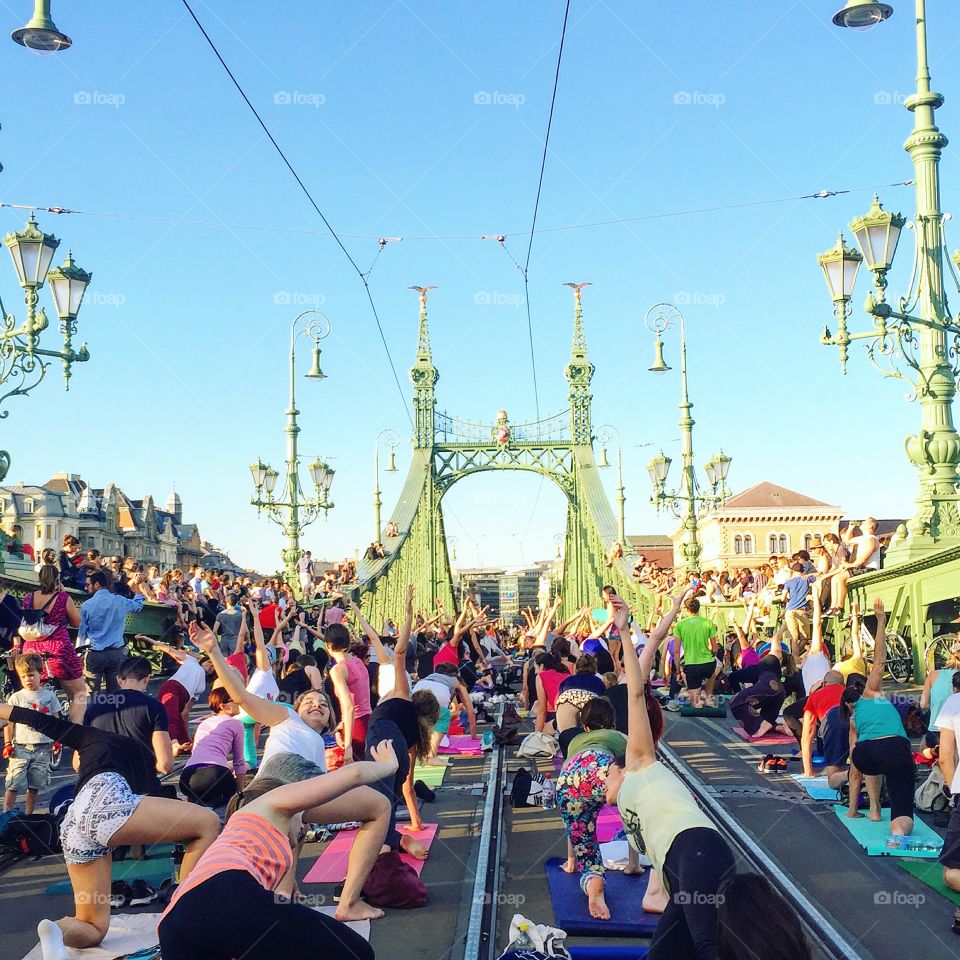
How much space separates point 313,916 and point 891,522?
306 ft

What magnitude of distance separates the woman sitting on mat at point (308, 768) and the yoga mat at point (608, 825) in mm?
2499

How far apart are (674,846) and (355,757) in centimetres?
586

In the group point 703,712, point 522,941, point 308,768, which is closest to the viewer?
point 522,941

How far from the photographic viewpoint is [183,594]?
20.1 metres

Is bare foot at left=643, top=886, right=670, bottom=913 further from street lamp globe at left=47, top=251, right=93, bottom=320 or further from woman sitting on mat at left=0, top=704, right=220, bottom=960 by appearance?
street lamp globe at left=47, top=251, right=93, bottom=320

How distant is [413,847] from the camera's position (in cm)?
796

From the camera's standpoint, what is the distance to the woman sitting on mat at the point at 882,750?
27.1 feet

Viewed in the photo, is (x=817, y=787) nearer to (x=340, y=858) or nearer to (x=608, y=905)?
(x=608, y=905)

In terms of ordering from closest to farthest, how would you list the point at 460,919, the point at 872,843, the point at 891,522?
the point at 460,919, the point at 872,843, the point at 891,522

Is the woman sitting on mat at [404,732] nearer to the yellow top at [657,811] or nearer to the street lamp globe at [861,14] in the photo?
the yellow top at [657,811]

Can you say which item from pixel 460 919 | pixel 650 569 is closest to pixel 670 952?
pixel 460 919

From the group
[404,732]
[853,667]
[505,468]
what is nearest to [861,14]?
[853,667]

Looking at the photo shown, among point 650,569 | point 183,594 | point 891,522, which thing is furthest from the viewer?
point 891,522

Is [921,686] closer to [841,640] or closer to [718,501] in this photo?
[841,640]
